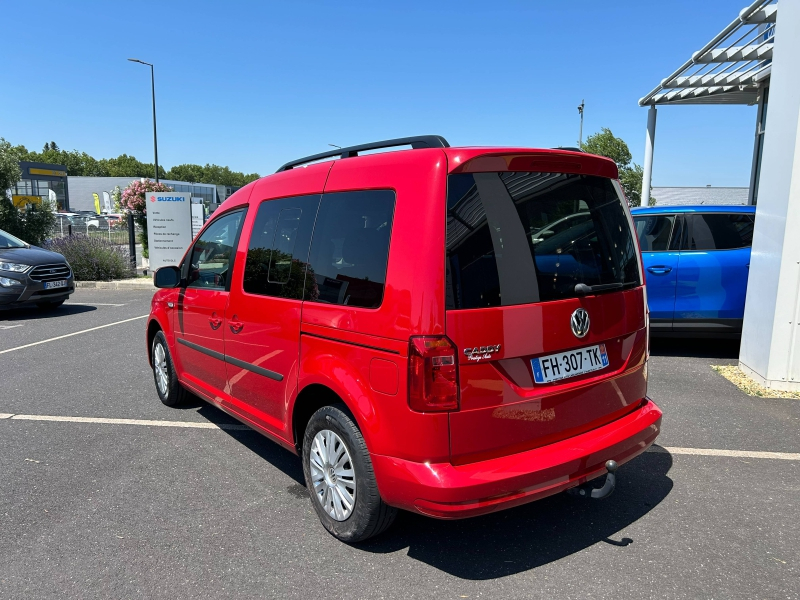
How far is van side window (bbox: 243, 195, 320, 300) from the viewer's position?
10.8 ft

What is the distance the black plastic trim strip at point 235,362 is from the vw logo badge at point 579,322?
1.61 metres

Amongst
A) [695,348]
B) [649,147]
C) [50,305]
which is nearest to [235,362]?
[695,348]

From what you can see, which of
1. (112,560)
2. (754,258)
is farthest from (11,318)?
(754,258)

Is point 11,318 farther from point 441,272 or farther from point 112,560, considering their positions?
point 441,272

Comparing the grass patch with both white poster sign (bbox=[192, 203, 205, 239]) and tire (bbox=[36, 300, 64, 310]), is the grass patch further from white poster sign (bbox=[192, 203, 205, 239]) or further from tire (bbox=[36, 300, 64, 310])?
white poster sign (bbox=[192, 203, 205, 239])

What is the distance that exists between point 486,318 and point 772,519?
211 centimetres

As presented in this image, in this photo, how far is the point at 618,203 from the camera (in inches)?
129

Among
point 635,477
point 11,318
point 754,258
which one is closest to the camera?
point 635,477

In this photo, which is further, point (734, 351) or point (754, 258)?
point (734, 351)

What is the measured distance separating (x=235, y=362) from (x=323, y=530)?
1279mm

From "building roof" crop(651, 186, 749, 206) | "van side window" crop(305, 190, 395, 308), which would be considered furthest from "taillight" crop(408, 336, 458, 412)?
"building roof" crop(651, 186, 749, 206)

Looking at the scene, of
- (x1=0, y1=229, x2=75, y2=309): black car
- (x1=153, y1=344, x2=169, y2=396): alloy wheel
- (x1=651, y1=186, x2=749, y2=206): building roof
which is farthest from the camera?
(x1=651, y1=186, x2=749, y2=206): building roof

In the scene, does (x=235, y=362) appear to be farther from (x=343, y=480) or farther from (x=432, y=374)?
(x=432, y=374)

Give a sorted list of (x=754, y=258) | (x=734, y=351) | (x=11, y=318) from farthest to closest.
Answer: (x=11, y=318) < (x=734, y=351) < (x=754, y=258)
